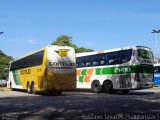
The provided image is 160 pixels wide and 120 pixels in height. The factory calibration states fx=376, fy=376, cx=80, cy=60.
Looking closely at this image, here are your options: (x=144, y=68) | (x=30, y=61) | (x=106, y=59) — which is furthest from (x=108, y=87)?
(x=30, y=61)

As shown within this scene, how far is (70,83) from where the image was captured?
998 inches

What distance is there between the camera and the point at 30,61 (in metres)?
28.1

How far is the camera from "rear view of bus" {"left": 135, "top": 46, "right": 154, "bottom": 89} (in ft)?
83.8

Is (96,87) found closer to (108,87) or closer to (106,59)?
(108,87)

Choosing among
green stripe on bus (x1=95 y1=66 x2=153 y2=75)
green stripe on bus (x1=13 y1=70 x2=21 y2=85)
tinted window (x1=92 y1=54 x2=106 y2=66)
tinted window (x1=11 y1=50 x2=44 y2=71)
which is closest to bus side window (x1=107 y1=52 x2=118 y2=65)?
green stripe on bus (x1=95 y1=66 x2=153 y2=75)

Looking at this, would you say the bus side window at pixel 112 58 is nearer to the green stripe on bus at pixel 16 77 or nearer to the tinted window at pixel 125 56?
the tinted window at pixel 125 56

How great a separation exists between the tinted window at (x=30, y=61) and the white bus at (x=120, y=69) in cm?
482

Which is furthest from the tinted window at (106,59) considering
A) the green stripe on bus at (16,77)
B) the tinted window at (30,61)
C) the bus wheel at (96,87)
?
the green stripe on bus at (16,77)

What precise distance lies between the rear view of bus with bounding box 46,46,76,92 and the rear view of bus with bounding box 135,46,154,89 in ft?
14.5

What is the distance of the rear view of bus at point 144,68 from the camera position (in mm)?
25531

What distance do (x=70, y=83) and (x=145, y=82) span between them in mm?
5255

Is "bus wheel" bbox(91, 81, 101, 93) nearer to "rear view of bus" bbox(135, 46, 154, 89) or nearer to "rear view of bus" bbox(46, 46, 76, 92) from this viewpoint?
"rear view of bus" bbox(46, 46, 76, 92)

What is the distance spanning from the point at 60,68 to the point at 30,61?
4.04 m

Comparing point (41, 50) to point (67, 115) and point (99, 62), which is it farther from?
point (67, 115)
